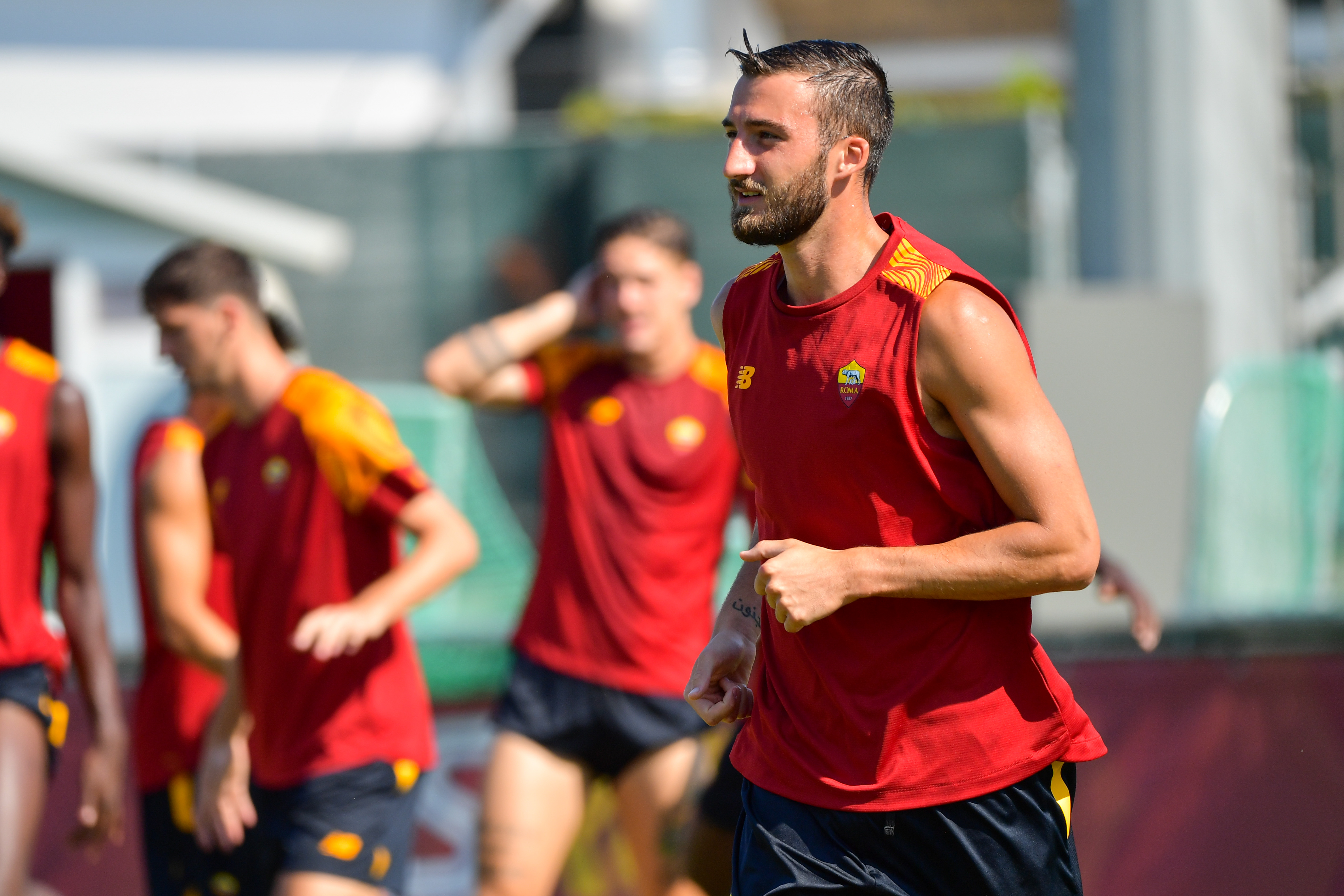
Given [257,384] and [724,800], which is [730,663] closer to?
[724,800]

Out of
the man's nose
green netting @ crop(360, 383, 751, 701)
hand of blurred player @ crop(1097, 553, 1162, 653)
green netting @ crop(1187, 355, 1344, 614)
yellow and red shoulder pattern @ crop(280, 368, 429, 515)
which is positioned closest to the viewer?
the man's nose

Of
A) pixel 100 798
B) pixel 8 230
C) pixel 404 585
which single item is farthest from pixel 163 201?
pixel 404 585

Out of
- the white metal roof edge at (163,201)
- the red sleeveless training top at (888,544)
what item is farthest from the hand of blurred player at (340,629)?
the white metal roof edge at (163,201)

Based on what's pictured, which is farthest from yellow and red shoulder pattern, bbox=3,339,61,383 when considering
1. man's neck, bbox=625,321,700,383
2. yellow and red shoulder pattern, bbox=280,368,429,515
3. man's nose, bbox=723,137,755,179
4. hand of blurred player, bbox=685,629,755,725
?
man's nose, bbox=723,137,755,179

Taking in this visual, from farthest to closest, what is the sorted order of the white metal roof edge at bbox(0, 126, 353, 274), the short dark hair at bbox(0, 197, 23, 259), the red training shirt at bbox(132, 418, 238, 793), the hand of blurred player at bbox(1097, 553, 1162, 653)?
the white metal roof edge at bbox(0, 126, 353, 274)
the red training shirt at bbox(132, 418, 238, 793)
the short dark hair at bbox(0, 197, 23, 259)
the hand of blurred player at bbox(1097, 553, 1162, 653)

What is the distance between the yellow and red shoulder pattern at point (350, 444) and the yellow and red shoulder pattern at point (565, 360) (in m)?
1.01

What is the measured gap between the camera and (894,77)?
71.2 ft

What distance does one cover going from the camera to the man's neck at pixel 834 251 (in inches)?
104

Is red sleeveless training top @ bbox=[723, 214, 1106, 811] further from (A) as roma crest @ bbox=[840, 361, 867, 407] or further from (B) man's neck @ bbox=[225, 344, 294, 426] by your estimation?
(B) man's neck @ bbox=[225, 344, 294, 426]

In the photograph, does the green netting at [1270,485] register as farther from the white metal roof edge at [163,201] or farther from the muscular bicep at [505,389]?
the white metal roof edge at [163,201]

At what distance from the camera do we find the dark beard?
2576 mm

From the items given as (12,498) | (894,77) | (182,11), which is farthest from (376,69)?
(12,498)

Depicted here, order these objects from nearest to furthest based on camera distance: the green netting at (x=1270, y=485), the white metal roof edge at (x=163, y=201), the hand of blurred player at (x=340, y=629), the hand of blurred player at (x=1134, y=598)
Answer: the hand of blurred player at (x=1134, y=598), the hand of blurred player at (x=340, y=629), the green netting at (x=1270, y=485), the white metal roof edge at (x=163, y=201)

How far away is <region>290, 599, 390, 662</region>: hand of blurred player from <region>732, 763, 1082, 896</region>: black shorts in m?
1.32
